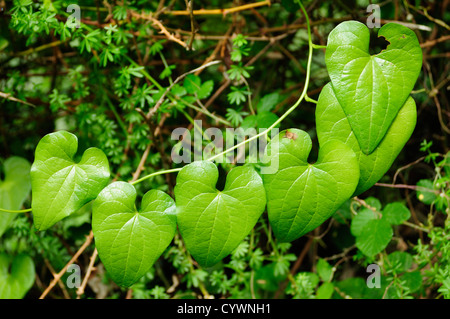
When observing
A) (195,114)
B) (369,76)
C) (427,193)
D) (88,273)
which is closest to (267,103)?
(195,114)

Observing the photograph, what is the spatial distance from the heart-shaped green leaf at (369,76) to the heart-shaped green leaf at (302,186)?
2.0 inches

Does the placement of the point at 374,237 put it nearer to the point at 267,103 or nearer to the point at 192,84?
the point at 267,103

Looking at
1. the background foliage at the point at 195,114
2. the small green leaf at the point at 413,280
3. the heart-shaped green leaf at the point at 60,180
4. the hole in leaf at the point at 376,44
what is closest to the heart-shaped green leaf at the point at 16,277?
the background foliage at the point at 195,114

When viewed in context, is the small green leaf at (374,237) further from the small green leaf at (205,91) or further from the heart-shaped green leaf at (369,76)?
the small green leaf at (205,91)

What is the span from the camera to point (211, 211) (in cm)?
58

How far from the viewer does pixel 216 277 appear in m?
0.88

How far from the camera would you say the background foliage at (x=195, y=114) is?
81 centimetres

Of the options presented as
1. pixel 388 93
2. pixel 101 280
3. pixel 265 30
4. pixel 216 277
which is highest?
pixel 265 30

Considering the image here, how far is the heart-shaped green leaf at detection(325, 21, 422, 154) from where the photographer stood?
1.87 ft

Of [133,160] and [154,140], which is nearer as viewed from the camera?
[154,140]

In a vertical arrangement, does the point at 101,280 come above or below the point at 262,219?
below
